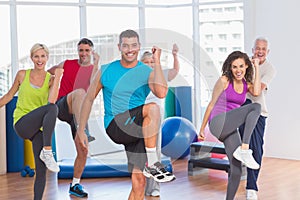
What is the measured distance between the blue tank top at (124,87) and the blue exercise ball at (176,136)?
2.98m

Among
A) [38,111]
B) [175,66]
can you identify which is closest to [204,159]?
[175,66]

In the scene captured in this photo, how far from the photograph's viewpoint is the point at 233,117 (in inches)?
175

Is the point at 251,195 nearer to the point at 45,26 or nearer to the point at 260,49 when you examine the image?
the point at 260,49

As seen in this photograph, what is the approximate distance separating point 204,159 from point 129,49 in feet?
9.44

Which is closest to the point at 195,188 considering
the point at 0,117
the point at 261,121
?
the point at 261,121

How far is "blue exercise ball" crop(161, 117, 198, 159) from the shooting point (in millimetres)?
6949

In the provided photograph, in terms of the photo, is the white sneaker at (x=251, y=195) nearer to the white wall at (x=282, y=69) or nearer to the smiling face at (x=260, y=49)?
the smiling face at (x=260, y=49)

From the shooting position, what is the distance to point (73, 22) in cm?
785

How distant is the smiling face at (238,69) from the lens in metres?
4.60

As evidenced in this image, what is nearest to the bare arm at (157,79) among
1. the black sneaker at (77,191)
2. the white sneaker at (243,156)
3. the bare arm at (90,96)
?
the bare arm at (90,96)

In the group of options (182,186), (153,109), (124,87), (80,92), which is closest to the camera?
Result: (153,109)

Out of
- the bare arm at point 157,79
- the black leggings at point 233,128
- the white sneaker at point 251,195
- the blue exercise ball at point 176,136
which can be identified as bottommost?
the white sneaker at point 251,195

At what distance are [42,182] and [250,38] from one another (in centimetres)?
425

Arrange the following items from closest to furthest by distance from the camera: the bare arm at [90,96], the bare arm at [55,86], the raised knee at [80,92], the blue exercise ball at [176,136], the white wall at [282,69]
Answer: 1. the bare arm at [90,96]
2. the bare arm at [55,86]
3. the raised knee at [80,92]
4. the blue exercise ball at [176,136]
5. the white wall at [282,69]
